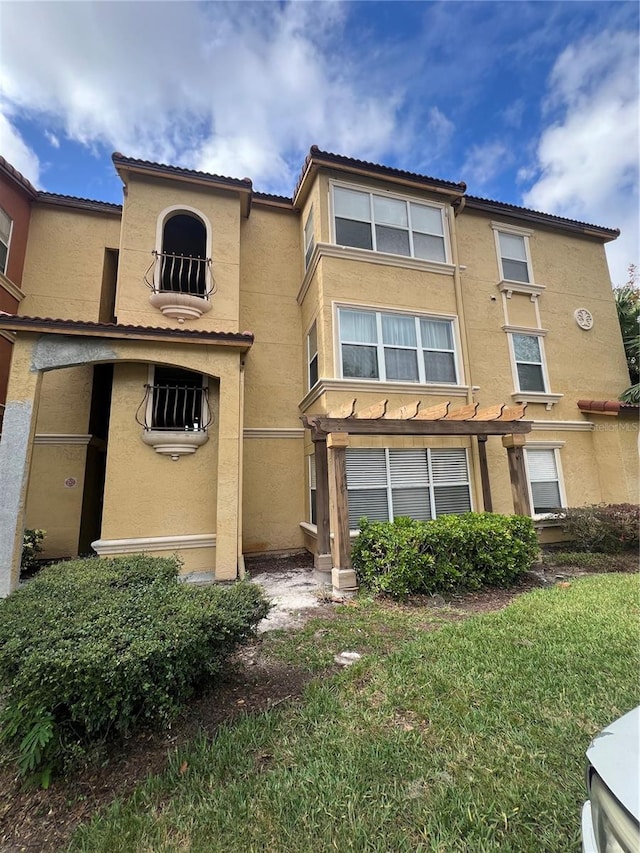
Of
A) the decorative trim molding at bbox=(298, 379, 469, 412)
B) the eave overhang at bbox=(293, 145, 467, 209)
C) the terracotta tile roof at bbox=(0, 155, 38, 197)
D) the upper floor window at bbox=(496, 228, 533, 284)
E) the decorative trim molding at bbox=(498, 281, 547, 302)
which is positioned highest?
the eave overhang at bbox=(293, 145, 467, 209)

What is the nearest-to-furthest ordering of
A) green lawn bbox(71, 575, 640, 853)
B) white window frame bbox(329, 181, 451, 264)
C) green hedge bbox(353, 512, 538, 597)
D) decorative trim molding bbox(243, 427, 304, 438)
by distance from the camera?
green lawn bbox(71, 575, 640, 853) < green hedge bbox(353, 512, 538, 597) < white window frame bbox(329, 181, 451, 264) < decorative trim molding bbox(243, 427, 304, 438)

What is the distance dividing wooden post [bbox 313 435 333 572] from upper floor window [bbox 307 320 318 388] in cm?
237

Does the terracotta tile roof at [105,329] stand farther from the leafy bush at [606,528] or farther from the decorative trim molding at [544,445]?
the leafy bush at [606,528]

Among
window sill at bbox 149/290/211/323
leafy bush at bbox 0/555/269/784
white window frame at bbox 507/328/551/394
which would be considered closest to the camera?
leafy bush at bbox 0/555/269/784

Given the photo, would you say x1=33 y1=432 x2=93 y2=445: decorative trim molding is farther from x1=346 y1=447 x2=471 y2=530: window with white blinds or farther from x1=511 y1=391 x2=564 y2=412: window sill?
x1=511 y1=391 x2=564 y2=412: window sill

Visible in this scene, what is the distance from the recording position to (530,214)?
428 inches

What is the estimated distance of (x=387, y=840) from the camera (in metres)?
1.89

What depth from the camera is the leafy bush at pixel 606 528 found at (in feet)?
26.5

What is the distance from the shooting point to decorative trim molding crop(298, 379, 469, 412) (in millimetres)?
8141

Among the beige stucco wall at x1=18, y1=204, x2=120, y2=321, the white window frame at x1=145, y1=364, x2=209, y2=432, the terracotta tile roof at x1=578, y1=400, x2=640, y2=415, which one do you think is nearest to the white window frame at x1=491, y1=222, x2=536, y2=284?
the terracotta tile roof at x1=578, y1=400, x2=640, y2=415

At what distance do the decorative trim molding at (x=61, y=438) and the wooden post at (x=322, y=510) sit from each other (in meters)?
5.53

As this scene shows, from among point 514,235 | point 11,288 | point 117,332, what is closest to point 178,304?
point 117,332

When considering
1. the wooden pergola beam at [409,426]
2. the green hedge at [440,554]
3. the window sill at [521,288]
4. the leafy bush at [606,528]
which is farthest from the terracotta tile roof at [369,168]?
the leafy bush at [606,528]

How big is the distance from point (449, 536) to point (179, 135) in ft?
34.6
